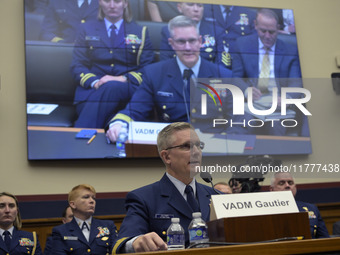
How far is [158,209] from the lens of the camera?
7.43 feet

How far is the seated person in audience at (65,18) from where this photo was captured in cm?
557

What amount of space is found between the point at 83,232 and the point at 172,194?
204cm

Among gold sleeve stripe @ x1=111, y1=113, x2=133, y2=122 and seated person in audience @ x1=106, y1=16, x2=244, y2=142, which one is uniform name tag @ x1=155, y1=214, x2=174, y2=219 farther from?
gold sleeve stripe @ x1=111, y1=113, x2=133, y2=122

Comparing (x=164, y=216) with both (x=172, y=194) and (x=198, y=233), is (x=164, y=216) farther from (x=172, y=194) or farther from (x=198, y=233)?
(x=198, y=233)

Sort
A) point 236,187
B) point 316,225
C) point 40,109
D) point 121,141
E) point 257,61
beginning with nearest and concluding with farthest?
Result: point 236,187
point 316,225
point 40,109
point 121,141
point 257,61

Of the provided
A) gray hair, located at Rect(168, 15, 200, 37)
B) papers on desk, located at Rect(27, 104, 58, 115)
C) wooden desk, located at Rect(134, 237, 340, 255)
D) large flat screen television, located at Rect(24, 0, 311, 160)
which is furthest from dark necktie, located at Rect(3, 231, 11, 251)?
gray hair, located at Rect(168, 15, 200, 37)

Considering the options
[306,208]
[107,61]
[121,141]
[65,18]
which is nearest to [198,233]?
[306,208]

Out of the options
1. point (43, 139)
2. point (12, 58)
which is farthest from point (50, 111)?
point (12, 58)

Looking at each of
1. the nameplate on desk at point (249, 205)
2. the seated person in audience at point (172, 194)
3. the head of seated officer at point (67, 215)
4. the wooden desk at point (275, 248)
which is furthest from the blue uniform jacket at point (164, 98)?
the wooden desk at point (275, 248)

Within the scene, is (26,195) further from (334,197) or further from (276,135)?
(334,197)

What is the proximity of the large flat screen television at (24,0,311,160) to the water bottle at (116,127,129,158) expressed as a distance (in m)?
0.01

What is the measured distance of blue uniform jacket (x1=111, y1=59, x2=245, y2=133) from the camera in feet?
18.4

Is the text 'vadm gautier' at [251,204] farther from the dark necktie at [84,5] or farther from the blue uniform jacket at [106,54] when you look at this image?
the dark necktie at [84,5]

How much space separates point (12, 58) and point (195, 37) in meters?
2.11
